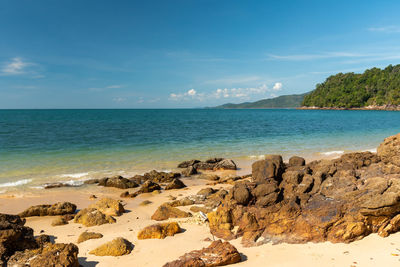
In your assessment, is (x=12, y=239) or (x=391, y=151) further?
(x=391, y=151)

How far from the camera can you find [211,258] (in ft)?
17.8

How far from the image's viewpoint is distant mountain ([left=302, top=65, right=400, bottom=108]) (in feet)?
401

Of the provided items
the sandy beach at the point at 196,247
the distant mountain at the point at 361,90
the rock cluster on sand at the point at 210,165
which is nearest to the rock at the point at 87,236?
the sandy beach at the point at 196,247

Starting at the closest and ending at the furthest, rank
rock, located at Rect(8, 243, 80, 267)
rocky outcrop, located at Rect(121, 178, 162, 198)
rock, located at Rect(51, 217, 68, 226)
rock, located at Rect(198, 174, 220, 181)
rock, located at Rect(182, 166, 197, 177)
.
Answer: rock, located at Rect(8, 243, 80, 267) < rock, located at Rect(51, 217, 68, 226) < rocky outcrop, located at Rect(121, 178, 162, 198) < rock, located at Rect(198, 174, 220, 181) < rock, located at Rect(182, 166, 197, 177)

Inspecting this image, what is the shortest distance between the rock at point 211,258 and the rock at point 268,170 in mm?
2828

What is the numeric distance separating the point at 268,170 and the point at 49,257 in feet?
20.0

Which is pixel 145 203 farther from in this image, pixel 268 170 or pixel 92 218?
pixel 268 170

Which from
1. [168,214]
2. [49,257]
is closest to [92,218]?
[168,214]

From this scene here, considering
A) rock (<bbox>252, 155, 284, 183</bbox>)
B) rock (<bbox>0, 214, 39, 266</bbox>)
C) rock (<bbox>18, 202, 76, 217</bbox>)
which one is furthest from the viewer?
rock (<bbox>18, 202, 76, 217</bbox>)

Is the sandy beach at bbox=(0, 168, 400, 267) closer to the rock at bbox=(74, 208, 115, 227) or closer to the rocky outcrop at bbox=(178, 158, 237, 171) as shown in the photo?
the rock at bbox=(74, 208, 115, 227)

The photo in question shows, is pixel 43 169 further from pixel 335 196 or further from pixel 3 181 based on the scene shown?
pixel 335 196

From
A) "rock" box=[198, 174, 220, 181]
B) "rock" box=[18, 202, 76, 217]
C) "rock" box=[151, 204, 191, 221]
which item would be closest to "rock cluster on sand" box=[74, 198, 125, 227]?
"rock" box=[18, 202, 76, 217]

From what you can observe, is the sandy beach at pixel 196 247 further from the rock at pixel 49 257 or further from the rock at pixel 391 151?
the rock at pixel 391 151

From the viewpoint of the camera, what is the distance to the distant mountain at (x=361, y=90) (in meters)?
122
